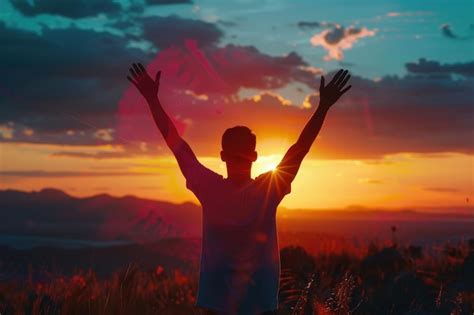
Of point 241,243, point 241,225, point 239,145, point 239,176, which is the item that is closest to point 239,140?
point 239,145

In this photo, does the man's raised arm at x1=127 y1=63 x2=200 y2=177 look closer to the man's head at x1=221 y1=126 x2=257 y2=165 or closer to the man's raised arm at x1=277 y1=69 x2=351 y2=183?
the man's head at x1=221 y1=126 x2=257 y2=165

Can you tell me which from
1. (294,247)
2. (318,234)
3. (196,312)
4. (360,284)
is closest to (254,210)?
(196,312)

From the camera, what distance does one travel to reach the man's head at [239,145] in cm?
567

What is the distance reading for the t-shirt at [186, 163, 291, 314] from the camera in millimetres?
5617

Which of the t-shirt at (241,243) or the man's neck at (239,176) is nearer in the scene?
the t-shirt at (241,243)

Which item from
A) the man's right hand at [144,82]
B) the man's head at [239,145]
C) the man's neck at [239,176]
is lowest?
the man's neck at [239,176]

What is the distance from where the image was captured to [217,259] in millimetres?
5680

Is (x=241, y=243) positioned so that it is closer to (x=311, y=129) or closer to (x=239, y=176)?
(x=239, y=176)

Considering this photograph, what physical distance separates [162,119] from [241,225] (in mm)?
1122

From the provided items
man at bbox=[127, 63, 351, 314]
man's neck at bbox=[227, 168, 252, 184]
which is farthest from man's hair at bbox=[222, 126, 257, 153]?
man's neck at bbox=[227, 168, 252, 184]

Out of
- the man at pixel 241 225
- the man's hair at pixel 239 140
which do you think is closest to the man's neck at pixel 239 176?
the man at pixel 241 225

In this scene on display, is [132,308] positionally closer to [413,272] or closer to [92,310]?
[92,310]

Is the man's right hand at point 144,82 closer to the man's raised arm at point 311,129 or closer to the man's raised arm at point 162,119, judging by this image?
the man's raised arm at point 162,119

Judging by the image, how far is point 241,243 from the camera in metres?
5.62
